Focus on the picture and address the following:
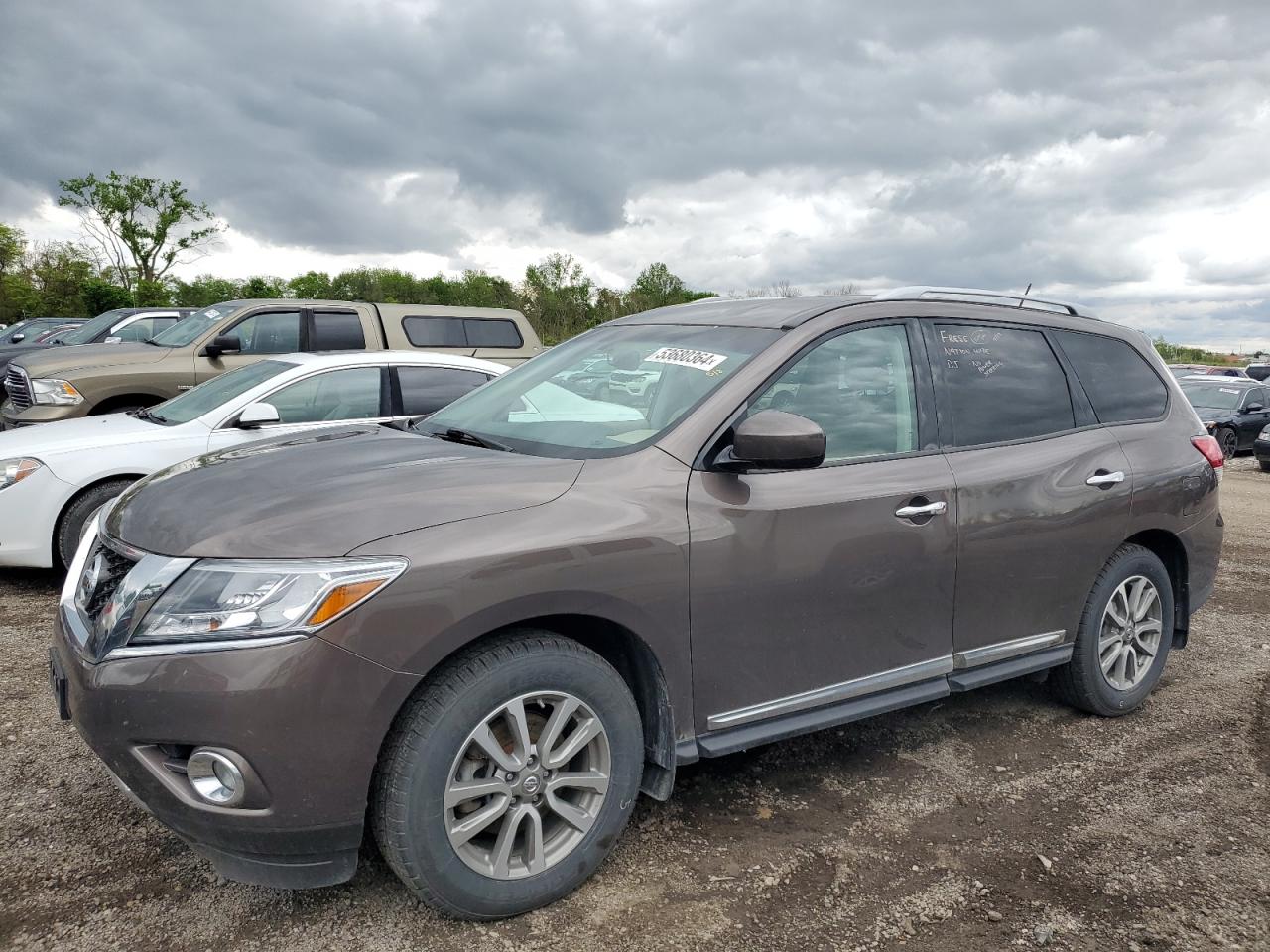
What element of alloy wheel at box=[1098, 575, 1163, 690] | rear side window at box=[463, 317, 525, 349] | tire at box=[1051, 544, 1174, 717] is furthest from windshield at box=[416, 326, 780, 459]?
rear side window at box=[463, 317, 525, 349]

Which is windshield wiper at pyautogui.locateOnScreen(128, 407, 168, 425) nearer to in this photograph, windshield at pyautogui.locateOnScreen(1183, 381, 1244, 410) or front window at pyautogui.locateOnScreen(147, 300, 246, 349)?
front window at pyautogui.locateOnScreen(147, 300, 246, 349)

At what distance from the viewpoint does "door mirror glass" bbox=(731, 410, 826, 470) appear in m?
2.73

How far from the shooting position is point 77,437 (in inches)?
227

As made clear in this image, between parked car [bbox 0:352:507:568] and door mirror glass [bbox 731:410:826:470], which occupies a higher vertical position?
door mirror glass [bbox 731:410:826:470]

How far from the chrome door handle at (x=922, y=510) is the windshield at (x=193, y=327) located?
7.85 m

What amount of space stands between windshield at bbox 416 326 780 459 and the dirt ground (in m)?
1.32

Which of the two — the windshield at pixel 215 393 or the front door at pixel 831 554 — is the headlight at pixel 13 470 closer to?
the windshield at pixel 215 393

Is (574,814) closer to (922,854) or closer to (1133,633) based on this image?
(922,854)

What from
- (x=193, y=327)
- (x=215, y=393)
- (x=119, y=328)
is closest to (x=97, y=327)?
(x=119, y=328)

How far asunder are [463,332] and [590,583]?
881cm

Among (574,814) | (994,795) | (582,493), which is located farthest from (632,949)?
(994,795)

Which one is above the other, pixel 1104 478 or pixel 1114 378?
pixel 1114 378

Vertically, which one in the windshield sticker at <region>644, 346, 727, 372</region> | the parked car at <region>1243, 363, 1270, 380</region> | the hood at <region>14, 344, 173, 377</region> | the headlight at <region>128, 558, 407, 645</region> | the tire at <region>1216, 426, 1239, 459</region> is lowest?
the tire at <region>1216, 426, 1239, 459</region>

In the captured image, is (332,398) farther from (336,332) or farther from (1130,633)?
(1130,633)
